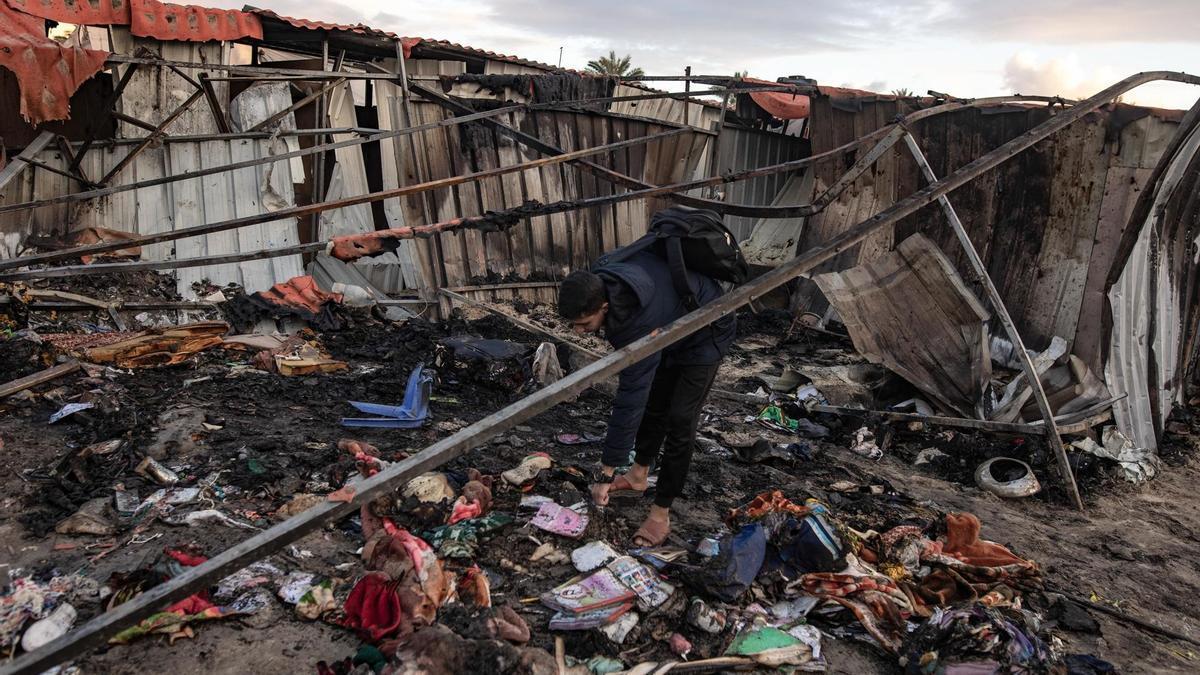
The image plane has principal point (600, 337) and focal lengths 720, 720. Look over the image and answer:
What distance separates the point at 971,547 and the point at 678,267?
7.11 ft

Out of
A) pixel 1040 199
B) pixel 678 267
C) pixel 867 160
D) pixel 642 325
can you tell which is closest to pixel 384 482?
pixel 642 325

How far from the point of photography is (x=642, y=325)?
313 centimetres

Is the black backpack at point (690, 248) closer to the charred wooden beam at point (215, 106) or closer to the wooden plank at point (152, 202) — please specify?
the charred wooden beam at point (215, 106)

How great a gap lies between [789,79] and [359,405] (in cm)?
826

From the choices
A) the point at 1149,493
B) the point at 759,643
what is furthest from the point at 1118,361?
the point at 759,643

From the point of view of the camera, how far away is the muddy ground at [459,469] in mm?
2848

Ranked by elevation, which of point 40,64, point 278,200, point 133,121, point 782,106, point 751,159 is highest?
point 782,106

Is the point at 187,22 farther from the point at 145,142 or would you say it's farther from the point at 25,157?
the point at 25,157

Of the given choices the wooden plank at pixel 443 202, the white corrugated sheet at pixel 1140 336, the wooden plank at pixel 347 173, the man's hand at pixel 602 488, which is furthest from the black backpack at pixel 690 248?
the wooden plank at pixel 347 173

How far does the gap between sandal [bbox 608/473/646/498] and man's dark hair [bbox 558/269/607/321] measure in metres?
1.41

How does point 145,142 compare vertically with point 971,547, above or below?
above

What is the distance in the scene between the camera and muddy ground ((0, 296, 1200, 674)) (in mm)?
2848

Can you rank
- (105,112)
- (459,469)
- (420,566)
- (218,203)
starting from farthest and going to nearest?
1. (218,203)
2. (105,112)
3. (459,469)
4. (420,566)

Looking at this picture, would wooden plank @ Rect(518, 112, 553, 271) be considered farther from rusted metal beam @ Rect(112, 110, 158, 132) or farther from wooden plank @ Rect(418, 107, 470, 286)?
rusted metal beam @ Rect(112, 110, 158, 132)
